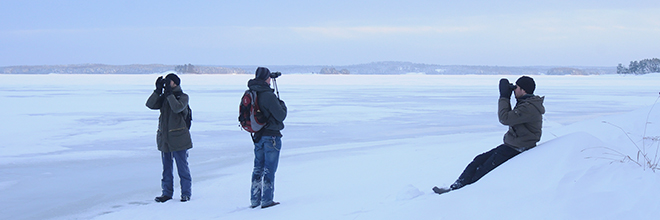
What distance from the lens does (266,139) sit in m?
4.59

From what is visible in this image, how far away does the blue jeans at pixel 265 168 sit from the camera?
182 inches

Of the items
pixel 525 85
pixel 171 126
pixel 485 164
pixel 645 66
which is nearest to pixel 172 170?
pixel 171 126

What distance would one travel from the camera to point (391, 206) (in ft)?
13.1

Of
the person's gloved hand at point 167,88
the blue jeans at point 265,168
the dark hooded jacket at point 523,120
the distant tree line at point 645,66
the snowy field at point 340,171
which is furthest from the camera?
the distant tree line at point 645,66

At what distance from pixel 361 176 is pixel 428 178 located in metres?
0.93

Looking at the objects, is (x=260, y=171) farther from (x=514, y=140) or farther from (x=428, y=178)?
(x=514, y=140)

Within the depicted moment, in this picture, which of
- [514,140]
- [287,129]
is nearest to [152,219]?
[514,140]

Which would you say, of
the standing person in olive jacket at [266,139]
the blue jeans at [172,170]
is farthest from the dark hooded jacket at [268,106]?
the blue jeans at [172,170]

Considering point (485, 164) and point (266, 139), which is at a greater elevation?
point (266, 139)

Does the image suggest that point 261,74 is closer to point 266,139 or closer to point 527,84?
point 266,139

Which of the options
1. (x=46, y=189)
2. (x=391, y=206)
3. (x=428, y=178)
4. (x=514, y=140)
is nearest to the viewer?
(x=391, y=206)

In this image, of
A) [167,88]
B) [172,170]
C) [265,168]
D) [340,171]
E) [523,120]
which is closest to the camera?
[523,120]

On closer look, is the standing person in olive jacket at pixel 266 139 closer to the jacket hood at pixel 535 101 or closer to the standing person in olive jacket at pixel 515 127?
the standing person in olive jacket at pixel 515 127

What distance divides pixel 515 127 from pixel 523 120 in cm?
12
